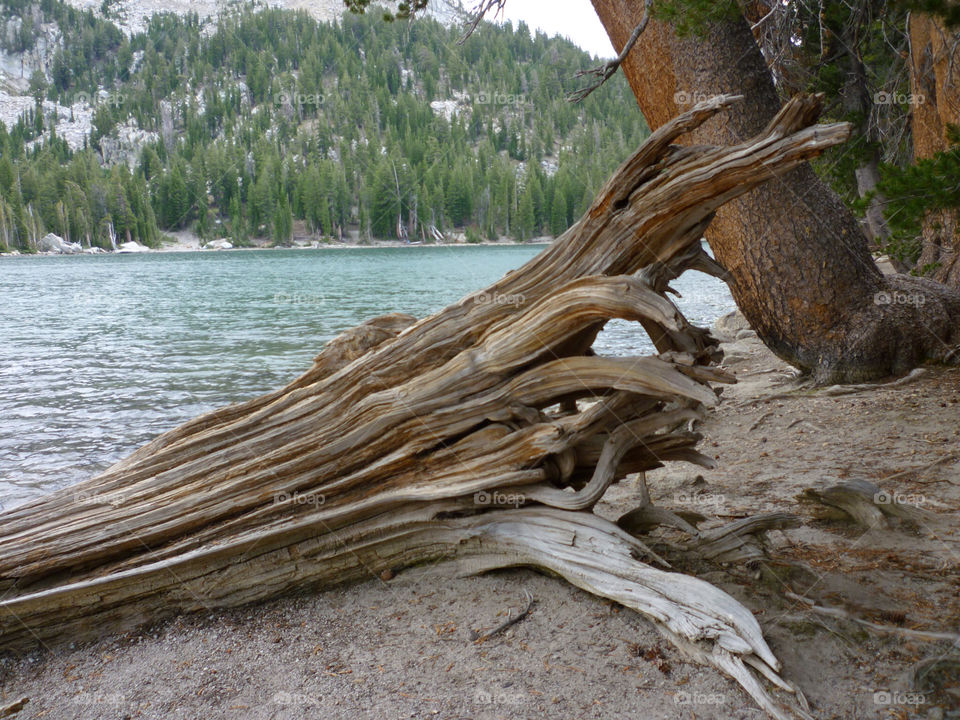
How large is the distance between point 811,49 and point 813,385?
5454mm

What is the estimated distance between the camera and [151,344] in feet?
66.8

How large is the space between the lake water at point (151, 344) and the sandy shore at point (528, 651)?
5.31m

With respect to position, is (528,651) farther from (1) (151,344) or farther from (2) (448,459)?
(1) (151,344)

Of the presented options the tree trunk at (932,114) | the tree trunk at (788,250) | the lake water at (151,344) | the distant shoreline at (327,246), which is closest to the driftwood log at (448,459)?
the tree trunk at (788,250)

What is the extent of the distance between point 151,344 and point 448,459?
18.6 m

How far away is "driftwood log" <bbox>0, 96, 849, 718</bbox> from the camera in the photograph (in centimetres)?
370

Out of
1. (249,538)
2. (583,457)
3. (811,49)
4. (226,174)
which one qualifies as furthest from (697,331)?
(226,174)

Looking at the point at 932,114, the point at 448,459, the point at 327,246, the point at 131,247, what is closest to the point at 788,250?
the point at 932,114

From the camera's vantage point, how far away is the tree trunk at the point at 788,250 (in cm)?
639

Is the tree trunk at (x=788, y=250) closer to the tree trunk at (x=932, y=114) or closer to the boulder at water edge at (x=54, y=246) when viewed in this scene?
the tree trunk at (x=932, y=114)

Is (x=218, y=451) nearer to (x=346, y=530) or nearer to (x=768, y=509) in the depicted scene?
(x=346, y=530)

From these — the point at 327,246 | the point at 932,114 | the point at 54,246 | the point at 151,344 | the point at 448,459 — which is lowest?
the point at 151,344

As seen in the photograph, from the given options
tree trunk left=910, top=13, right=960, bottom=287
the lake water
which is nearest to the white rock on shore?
the lake water

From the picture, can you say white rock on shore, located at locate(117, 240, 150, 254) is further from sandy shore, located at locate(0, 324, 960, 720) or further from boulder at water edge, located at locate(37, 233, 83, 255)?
sandy shore, located at locate(0, 324, 960, 720)
